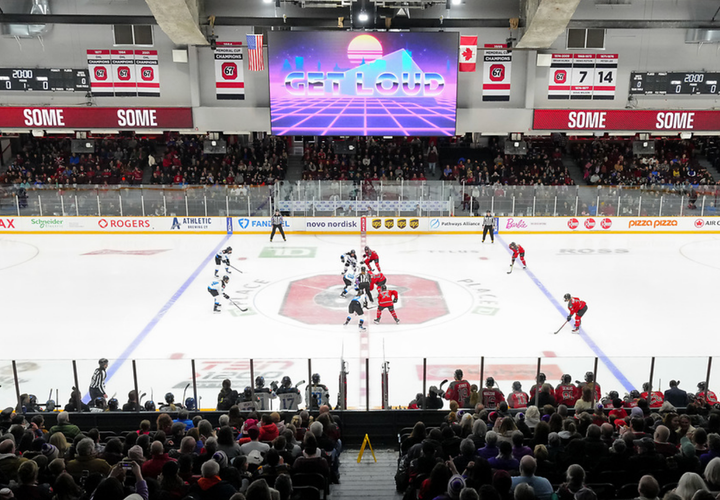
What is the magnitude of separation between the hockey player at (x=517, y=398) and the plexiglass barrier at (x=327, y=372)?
9 centimetres

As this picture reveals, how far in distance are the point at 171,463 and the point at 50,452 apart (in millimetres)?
1303

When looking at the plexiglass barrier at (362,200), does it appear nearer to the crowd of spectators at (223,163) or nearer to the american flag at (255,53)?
the crowd of spectators at (223,163)

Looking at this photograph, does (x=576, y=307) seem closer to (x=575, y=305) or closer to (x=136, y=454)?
(x=575, y=305)

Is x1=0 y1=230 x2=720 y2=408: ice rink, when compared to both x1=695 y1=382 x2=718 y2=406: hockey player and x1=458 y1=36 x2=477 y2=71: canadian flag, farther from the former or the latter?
x1=458 y1=36 x2=477 y2=71: canadian flag

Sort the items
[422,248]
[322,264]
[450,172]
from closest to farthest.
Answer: [322,264] < [422,248] < [450,172]

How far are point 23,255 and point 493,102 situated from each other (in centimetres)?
1670

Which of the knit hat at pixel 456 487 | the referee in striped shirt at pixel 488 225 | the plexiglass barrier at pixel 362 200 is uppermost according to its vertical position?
the plexiglass barrier at pixel 362 200

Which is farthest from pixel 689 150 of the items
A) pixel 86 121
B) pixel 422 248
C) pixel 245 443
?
pixel 245 443

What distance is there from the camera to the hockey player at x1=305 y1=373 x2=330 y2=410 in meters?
7.48

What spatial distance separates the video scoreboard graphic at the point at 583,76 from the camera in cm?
2273

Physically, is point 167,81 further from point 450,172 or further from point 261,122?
point 450,172

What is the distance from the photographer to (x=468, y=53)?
2148 centimetres

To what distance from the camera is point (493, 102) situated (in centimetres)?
2330

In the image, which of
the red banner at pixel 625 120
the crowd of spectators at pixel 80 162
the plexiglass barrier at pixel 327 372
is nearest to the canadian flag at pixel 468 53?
the red banner at pixel 625 120
